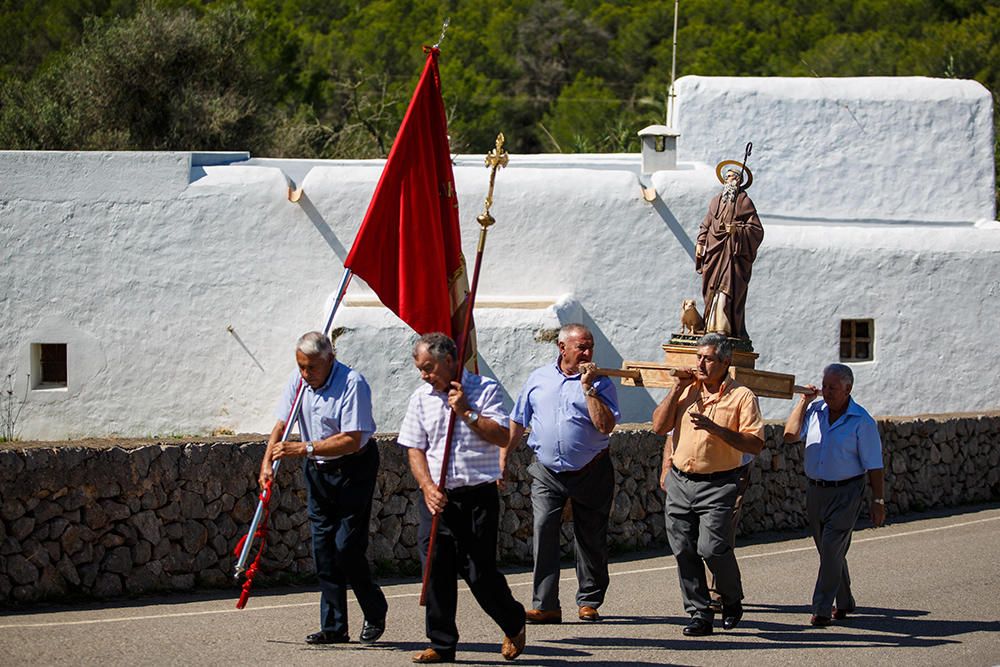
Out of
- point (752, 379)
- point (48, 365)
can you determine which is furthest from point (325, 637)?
point (48, 365)

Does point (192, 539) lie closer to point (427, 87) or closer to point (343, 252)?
point (427, 87)

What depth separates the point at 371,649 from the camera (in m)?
8.05

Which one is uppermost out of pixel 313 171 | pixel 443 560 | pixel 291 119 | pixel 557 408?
pixel 291 119

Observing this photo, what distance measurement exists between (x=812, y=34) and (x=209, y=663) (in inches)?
1371

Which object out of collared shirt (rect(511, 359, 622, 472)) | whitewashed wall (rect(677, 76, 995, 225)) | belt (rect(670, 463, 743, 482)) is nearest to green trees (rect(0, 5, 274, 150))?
whitewashed wall (rect(677, 76, 995, 225))

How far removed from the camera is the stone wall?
9.43m

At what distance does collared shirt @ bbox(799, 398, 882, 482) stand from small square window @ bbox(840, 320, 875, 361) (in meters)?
9.76

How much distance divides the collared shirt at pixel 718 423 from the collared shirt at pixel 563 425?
Result: 0.47m

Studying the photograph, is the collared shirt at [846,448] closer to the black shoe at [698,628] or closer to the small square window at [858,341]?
the black shoe at [698,628]

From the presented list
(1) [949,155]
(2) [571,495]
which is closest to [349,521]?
(2) [571,495]

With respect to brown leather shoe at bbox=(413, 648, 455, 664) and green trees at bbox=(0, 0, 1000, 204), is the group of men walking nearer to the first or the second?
brown leather shoe at bbox=(413, 648, 455, 664)

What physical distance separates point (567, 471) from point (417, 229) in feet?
6.41

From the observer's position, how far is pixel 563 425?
8.80m

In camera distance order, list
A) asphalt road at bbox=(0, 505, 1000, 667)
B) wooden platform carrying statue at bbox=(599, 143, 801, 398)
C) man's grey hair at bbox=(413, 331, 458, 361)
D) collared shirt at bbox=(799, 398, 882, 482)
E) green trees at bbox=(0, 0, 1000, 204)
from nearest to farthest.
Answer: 1. man's grey hair at bbox=(413, 331, 458, 361)
2. asphalt road at bbox=(0, 505, 1000, 667)
3. collared shirt at bbox=(799, 398, 882, 482)
4. wooden platform carrying statue at bbox=(599, 143, 801, 398)
5. green trees at bbox=(0, 0, 1000, 204)
